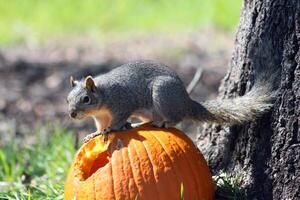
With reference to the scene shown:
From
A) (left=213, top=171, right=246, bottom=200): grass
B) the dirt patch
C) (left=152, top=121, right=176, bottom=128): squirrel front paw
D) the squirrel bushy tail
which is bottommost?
the dirt patch

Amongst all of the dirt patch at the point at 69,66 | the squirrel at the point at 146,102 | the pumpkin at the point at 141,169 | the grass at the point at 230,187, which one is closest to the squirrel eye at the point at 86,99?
the squirrel at the point at 146,102

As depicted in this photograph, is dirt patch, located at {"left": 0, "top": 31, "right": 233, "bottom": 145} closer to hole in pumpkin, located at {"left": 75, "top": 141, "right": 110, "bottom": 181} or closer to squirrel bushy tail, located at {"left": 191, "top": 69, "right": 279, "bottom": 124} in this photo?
squirrel bushy tail, located at {"left": 191, "top": 69, "right": 279, "bottom": 124}

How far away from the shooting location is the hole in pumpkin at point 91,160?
4004 mm

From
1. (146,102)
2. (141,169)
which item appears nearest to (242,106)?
(146,102)

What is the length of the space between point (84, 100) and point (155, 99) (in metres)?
0.41

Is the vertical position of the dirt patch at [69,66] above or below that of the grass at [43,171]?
below

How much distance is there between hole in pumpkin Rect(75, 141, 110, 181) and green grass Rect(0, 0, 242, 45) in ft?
20.6

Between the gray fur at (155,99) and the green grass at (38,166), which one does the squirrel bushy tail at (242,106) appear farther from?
the green grass at (38,166)

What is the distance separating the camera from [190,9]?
11039 mm

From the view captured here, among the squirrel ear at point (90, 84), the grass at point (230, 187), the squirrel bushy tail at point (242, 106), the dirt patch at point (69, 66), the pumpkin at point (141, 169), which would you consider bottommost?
the dirt patch at point (69, 66)

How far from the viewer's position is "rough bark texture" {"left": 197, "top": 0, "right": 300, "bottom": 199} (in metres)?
3.96

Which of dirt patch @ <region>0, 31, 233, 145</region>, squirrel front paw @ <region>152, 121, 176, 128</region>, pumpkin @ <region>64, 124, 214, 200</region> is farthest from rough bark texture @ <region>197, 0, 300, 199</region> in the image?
dirt patch @ <region>0, 31, 233, 145</region>

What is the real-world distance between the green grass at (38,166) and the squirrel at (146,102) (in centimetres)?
59

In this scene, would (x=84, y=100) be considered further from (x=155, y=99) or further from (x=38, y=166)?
(x=38, y=166)
